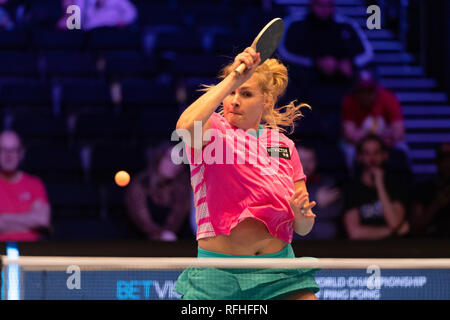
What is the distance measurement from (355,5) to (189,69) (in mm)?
2426

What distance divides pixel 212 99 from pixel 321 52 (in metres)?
5.97

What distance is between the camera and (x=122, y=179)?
24.0 feet

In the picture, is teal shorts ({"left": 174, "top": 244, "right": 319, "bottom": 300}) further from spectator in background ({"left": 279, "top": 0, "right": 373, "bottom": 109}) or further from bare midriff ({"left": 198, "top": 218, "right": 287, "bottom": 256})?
spectator in background ({"left": 279, "top": 0, "right": 373, "bottom": 109})

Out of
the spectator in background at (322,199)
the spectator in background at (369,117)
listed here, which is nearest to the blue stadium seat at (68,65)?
the spectator in background at (322,199)

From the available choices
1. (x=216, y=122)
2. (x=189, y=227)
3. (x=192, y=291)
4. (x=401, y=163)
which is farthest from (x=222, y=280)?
(x=401, y=163)

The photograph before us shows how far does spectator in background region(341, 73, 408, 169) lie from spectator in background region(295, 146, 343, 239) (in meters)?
0.53

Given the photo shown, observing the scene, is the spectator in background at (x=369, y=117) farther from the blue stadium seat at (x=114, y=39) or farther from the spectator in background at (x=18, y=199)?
the spectator in background at (x=18, y=199)

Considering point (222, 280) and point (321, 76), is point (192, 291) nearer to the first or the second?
point (222, 280)

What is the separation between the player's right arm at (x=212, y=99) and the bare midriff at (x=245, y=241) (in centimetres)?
40

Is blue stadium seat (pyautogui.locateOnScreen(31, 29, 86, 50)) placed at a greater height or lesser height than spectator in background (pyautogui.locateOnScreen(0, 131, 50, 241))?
greater

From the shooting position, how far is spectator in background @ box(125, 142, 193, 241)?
6992 mm

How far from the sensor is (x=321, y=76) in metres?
8.48

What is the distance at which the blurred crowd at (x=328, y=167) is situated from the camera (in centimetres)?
702

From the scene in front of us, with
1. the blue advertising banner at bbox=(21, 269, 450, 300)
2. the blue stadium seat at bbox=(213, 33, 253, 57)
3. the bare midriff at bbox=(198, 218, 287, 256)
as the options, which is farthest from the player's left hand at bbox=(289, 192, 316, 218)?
the blue stadium seat at bbox=(213, 33, 253, 57)
